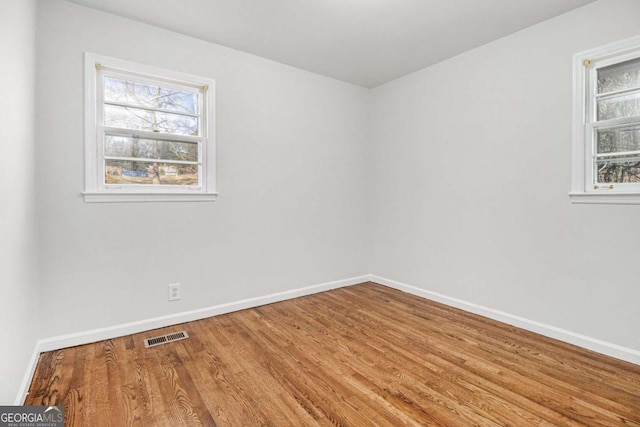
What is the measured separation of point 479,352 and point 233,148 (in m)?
2.70

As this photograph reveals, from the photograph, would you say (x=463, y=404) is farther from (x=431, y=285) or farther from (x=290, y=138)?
(x=290, y=138)

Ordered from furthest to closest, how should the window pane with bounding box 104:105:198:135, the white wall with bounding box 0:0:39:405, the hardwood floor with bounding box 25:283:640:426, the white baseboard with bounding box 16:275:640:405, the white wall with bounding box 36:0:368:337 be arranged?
1. the window pane with bounding box 104:105:198:135
2. the white wall with bounding box 36:0:368:337
3. the white baseboard with bounding box 16:275:640:405
4. the hardwood floor with bounding box 25:283:640:426
5. the white wall with bounding box 0:0:39:405

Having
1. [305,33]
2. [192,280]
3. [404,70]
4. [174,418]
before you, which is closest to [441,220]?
[404,70]

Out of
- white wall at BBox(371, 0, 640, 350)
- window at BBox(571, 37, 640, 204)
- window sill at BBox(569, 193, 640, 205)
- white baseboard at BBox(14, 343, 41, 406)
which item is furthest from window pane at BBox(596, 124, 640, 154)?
white baseboard at BBox(14, 343, 41, 406)

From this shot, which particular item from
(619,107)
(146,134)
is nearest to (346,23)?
(146,134)

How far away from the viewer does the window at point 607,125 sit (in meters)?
2.29

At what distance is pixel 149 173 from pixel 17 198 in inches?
41.3

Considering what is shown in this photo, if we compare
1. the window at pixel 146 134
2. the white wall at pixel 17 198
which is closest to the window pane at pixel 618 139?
the window at pixel 146 134

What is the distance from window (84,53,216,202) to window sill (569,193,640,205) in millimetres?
3010

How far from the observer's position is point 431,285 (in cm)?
356

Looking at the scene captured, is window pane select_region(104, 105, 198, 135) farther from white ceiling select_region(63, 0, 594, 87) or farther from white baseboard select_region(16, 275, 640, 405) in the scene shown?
white baseboard select_region(16, 275, 640, 405)

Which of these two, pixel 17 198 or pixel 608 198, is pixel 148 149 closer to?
pixel 17 198

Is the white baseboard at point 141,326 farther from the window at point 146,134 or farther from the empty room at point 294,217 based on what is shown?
the window at point 146,134

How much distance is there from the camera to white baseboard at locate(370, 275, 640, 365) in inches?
89.7
